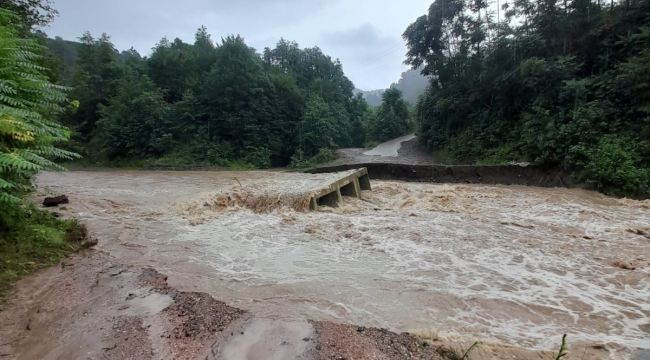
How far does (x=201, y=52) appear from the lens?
3569 cm

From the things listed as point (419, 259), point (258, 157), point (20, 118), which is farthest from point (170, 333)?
point (258, 157)

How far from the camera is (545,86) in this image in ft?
53.8

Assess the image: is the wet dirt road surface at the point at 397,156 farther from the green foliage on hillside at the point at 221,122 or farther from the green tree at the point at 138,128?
the green tree at the point at 138,128

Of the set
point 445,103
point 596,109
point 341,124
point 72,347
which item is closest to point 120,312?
point 72,347

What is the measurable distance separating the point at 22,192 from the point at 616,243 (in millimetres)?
10259

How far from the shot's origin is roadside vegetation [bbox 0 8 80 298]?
406 cm

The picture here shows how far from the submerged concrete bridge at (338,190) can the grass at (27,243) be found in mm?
5719

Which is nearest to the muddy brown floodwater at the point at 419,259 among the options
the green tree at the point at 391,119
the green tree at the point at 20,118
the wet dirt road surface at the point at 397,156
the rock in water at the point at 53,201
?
the rock in water at the point at 53,201

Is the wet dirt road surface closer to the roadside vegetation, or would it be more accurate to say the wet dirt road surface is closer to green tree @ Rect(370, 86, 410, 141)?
green tree @ Rect(370, 86, 410, 141)

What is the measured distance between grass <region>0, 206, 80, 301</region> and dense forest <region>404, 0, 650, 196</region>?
14.3 m

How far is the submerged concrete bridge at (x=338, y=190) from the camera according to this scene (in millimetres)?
10172

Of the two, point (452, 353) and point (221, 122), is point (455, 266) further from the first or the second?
point (221, 122)

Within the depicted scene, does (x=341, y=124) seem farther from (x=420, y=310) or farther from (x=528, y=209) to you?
(x=420, y=310)

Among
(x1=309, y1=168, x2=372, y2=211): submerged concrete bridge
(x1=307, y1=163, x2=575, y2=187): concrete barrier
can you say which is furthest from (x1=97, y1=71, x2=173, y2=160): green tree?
(x1=309, y1=168, x2=372, y2=211): submerged concrete bridge
